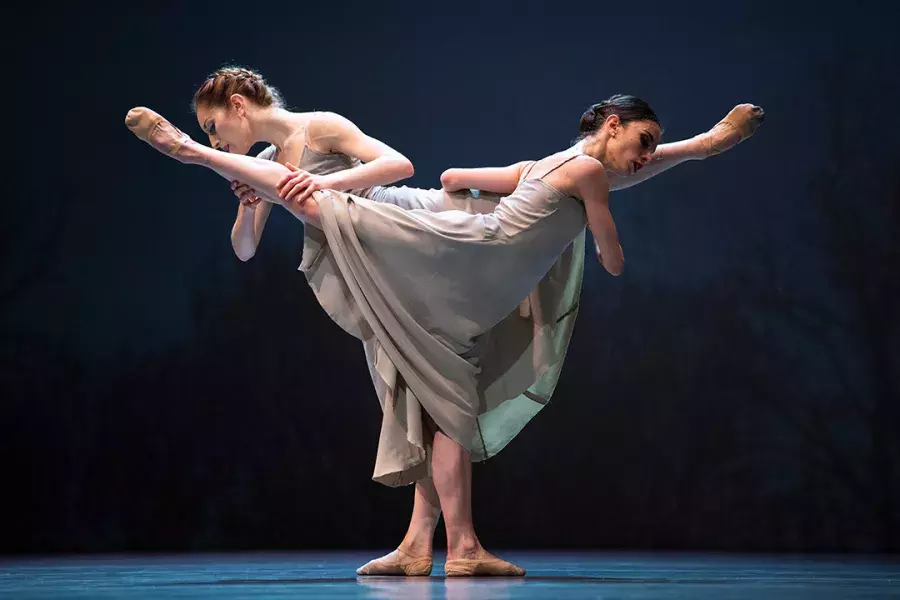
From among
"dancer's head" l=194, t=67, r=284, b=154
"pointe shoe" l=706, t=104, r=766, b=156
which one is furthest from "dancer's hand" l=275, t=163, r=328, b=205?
"pointe shoe" l=706, t=104, r=766, b=156

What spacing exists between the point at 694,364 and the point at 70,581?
2657 mm

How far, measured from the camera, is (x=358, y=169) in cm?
235

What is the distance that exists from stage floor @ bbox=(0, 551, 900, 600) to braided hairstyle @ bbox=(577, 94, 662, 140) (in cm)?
98

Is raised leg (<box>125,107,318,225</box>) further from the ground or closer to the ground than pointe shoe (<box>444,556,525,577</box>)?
further from the ground

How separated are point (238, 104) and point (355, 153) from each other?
0.29 m

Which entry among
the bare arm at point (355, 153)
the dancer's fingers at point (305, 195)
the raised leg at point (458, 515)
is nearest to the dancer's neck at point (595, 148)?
the bare arm at point (355, 153)

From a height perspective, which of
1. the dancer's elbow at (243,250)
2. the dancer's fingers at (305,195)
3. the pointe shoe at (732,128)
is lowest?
the dancer's elbow at (243,250)

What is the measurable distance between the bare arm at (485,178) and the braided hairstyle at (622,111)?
0.59ft

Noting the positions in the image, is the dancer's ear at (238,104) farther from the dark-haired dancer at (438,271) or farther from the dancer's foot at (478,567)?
the dancer's foot at (478,567)

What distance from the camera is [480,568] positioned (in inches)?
85.2

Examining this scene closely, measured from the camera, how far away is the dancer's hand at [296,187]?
7.38ft

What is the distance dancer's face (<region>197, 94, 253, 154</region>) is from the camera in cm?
246

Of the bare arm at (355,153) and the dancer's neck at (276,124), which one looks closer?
the bare arm at (355,153)

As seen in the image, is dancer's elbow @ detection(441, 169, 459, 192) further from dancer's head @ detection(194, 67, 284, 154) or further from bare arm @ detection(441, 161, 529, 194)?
dancer's head @ detection(194, 67, 284, 154)
